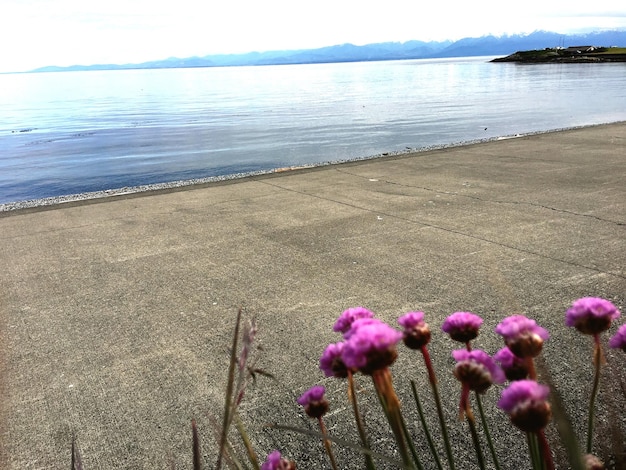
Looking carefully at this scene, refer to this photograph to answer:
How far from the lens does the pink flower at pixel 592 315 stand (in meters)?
1.00

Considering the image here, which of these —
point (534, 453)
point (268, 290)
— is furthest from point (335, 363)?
point (268, 290)

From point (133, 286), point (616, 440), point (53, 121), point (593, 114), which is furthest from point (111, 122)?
point (616, 440)

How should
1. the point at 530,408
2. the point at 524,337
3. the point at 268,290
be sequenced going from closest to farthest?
the point at 530,408, the point at 524,337, the point at 268,290

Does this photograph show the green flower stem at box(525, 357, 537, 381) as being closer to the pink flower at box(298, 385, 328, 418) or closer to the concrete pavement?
the concrete pavement

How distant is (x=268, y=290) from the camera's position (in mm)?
4113

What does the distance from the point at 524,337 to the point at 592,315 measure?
188mm

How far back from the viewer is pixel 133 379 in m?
3.00

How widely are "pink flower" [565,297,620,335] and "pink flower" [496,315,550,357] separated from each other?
14 centimetres

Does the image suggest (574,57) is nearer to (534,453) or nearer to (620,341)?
(620,341)

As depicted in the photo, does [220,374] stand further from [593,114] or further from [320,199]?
[593,114]

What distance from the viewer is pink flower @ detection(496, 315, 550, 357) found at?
0.90 meters

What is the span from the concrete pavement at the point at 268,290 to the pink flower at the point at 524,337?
8.5 inches

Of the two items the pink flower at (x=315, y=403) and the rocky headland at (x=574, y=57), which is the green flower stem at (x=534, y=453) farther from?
the rocky headland at (x=574, y=57)

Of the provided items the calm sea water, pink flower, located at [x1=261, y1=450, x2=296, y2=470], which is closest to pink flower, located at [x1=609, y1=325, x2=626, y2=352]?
pink flower, located at [x1=261, y1=450, x2=296, y2=470]
